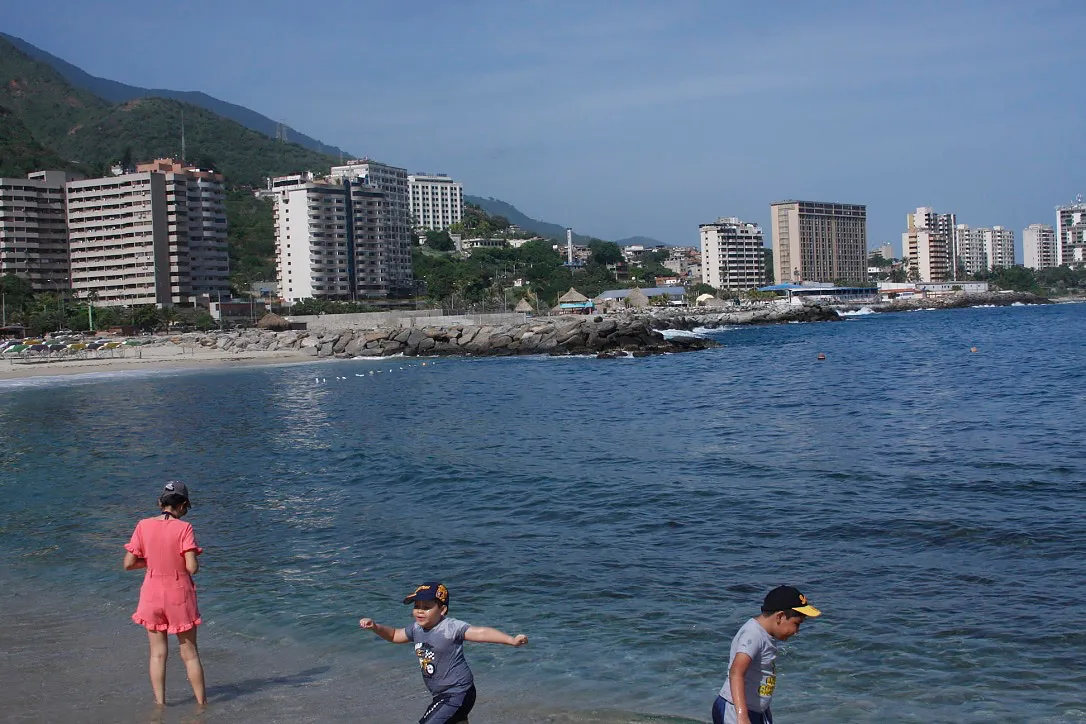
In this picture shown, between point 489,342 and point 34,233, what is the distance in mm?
69829

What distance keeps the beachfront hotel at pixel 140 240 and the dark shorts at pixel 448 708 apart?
107 metres

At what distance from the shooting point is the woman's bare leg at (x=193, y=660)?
20.7 ft

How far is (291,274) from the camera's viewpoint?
117 meters

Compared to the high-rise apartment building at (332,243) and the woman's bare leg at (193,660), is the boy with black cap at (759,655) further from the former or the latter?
the high-rise apartment building at (332,243)

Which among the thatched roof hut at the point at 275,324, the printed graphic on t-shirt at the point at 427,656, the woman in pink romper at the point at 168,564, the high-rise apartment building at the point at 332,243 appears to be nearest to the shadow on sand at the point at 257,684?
the woman in pink romper at the point at 168,564

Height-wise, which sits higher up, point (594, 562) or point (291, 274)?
point (291, 274)

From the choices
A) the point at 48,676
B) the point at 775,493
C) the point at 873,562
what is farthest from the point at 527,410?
the point at 48,676

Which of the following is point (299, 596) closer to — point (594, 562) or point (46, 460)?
point (594, 562)

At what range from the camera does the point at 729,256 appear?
600ft

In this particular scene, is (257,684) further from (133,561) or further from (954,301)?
(954,301)

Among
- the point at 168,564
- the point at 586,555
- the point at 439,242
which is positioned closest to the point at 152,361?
the point at 586,555

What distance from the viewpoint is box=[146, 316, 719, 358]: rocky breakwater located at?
57188mm

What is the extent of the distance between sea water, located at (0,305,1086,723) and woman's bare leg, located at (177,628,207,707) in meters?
0.17

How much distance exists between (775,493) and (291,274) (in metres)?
110
